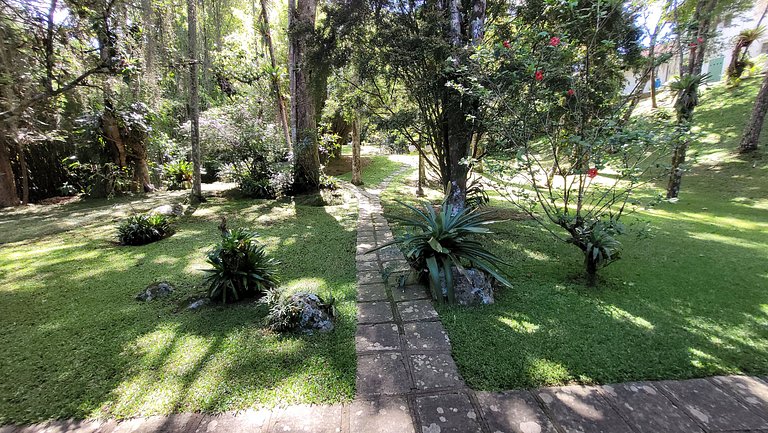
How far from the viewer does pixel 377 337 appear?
2475mm

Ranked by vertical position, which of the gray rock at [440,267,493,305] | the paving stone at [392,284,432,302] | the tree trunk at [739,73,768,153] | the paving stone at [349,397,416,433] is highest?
the tree trunk at [739,73,768,153]

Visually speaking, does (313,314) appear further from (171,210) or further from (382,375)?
(171,210)

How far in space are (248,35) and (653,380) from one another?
17.1m

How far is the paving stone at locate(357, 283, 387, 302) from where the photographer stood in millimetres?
3122

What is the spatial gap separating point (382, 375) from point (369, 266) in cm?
197

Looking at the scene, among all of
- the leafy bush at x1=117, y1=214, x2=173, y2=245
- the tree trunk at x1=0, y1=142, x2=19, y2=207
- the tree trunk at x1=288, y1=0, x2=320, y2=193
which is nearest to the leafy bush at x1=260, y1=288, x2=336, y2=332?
the leafy bush at x1=117, y1=214, x2=173, y2=245

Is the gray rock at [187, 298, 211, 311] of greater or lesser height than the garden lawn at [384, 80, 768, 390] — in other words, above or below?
below

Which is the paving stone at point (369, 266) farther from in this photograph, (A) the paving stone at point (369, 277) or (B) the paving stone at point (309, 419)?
(B) the paving stone at point (309, 419)

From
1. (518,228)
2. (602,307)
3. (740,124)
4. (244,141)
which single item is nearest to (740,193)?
(740,124)

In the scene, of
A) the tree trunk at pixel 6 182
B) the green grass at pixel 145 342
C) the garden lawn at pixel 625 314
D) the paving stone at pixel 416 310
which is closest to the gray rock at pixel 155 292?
the green grass at pixel 145 342

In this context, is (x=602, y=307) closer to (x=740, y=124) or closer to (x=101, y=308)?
(x=101, y=308)

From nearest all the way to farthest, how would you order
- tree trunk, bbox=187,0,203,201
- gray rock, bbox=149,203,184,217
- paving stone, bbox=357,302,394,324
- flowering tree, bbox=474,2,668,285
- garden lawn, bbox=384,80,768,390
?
garden lawn, bbox=384,80,768,390 → paving stone, bbox=357,302,394,324 → flowering tree, bbox=474,2,668,285 → gray rock, bbox=149,203,184,217 → tree trunk, bbox=187,0,203,201

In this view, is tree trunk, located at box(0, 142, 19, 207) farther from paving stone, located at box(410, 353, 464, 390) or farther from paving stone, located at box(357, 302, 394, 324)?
paving stone, located at box(410, 353, 464, 390)

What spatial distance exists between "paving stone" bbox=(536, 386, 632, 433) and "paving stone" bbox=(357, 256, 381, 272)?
2268 millimetres
